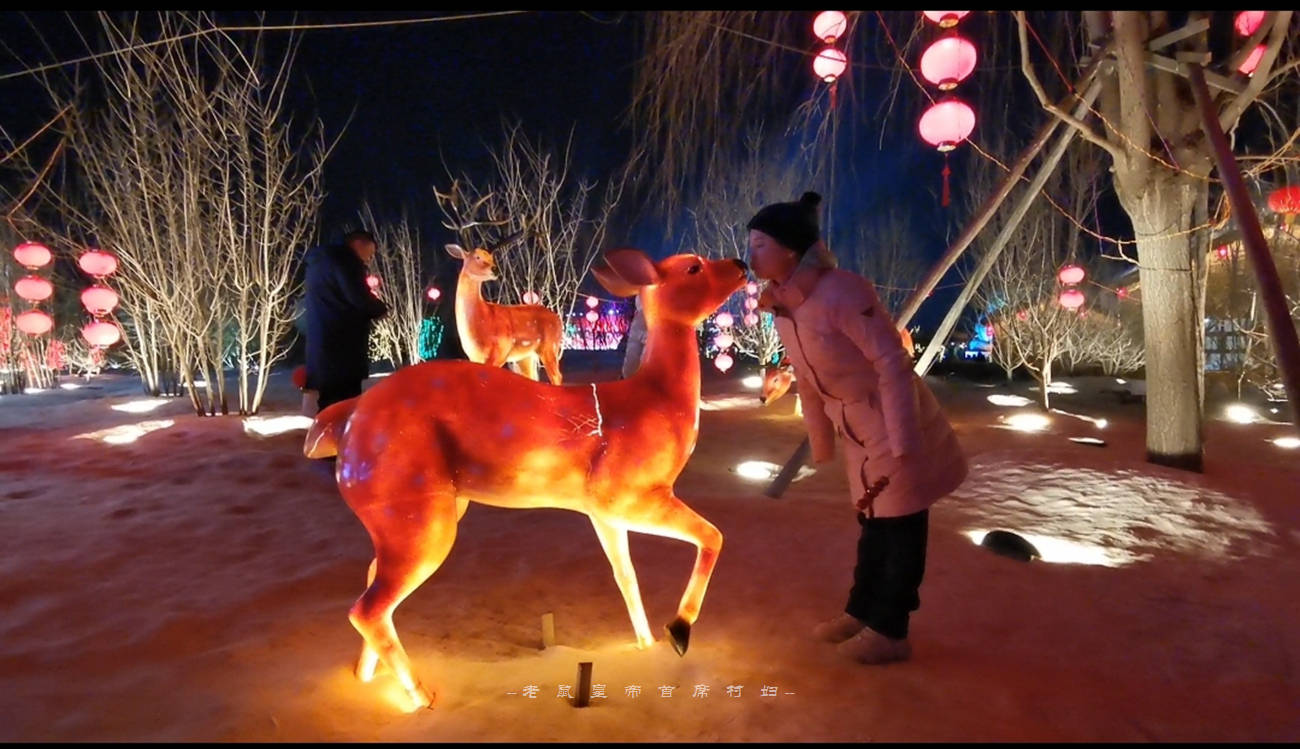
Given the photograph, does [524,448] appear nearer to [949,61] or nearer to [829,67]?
[949,61]

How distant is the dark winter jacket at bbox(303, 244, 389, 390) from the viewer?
5.27 meters

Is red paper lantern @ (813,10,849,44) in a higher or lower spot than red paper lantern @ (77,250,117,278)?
higher

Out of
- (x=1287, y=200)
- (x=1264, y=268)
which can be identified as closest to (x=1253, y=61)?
(x=1287, y=200)

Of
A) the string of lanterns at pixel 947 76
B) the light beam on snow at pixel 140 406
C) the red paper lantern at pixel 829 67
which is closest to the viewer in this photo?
the string of lanterns at pixel 947 76

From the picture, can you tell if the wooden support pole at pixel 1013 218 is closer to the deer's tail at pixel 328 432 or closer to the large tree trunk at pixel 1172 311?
the large tree trunk at pixel 1172 311

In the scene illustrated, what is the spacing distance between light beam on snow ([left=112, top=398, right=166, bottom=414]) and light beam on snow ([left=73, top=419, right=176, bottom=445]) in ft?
5.45

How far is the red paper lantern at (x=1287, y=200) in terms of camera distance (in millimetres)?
6848

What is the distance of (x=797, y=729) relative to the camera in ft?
7.05

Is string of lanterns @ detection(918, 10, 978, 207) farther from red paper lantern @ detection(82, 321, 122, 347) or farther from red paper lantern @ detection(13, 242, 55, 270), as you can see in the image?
red paper lantern @ detection(13, 242, 55, 270)

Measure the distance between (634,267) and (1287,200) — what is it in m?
7.89

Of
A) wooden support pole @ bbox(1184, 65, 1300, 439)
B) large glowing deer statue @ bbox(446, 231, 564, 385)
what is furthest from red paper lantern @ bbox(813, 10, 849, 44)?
large glowing deer statue @ bbox(446, 231, 564, 385)

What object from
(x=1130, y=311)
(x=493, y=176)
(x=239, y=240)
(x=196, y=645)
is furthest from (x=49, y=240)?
(x=1130, y=311)

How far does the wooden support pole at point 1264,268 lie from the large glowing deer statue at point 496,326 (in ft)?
14.2

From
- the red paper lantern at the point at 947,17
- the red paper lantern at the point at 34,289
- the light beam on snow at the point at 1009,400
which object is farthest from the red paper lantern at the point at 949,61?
the red paper lantern at the point at 34,289
